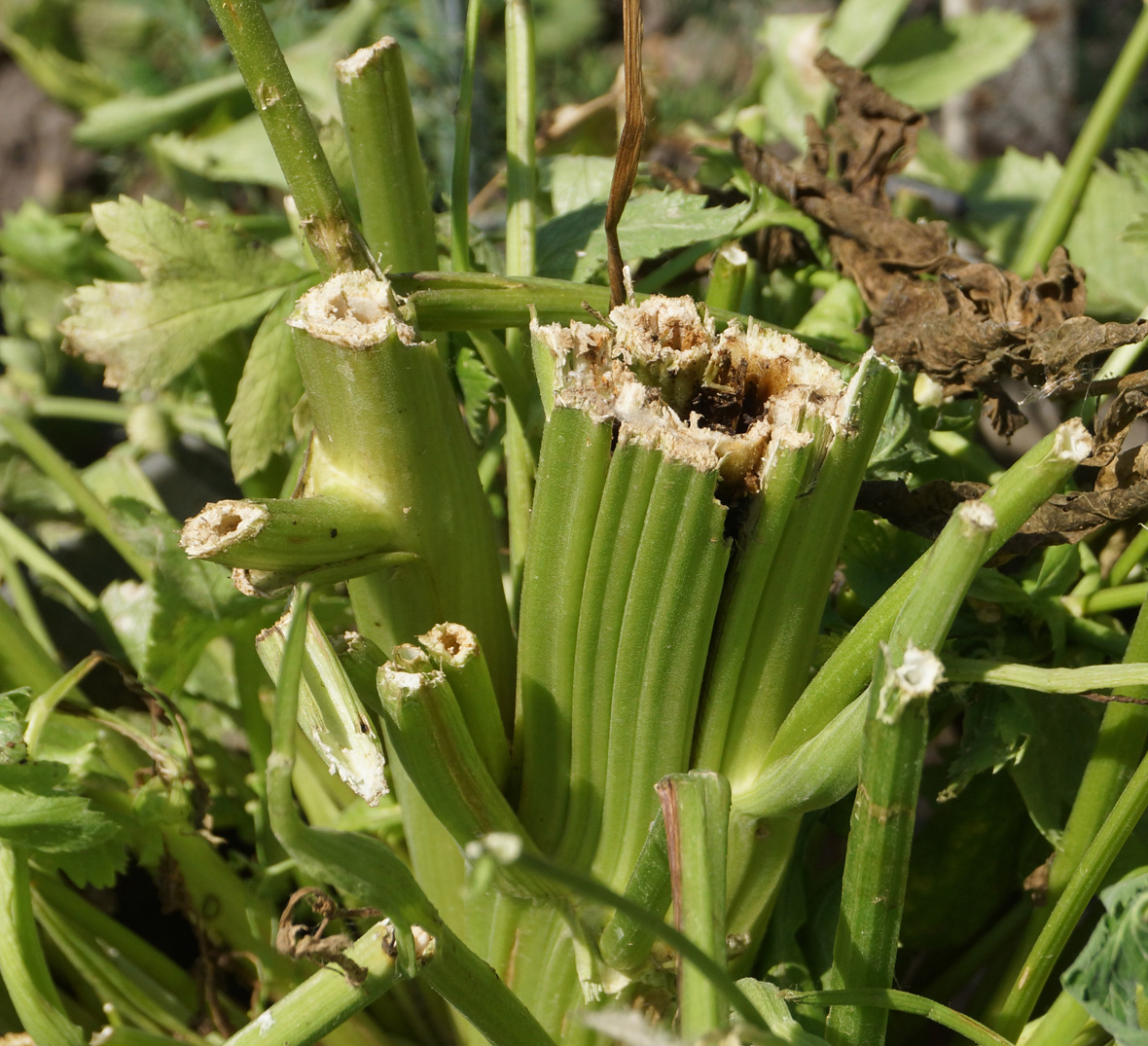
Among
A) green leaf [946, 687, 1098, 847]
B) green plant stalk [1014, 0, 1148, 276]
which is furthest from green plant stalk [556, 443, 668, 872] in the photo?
green plant stalk [1014, 0, 1148, 276]

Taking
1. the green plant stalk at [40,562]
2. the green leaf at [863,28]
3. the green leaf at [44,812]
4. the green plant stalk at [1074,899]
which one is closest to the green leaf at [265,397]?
the green leaf at [44,812]

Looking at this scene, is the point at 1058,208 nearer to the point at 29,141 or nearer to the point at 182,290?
the point at 182,290

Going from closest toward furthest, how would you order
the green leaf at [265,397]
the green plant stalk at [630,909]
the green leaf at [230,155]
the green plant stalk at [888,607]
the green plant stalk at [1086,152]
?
the green plant stalk at [630,909] < the green plant stalk at [888,607] < the green leaf at [265,397] < the green plant stalk at [1086,152] < the green leaf at [230,155]

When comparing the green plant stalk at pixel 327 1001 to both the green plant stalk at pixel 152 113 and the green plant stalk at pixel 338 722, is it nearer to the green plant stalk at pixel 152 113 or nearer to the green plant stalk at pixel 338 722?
the green plant stalk at pixel 338 722

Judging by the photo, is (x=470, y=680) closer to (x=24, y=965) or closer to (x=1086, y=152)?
(x=24, y=965)

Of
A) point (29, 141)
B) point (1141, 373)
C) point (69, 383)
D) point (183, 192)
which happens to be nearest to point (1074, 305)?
point (1141, 373)
